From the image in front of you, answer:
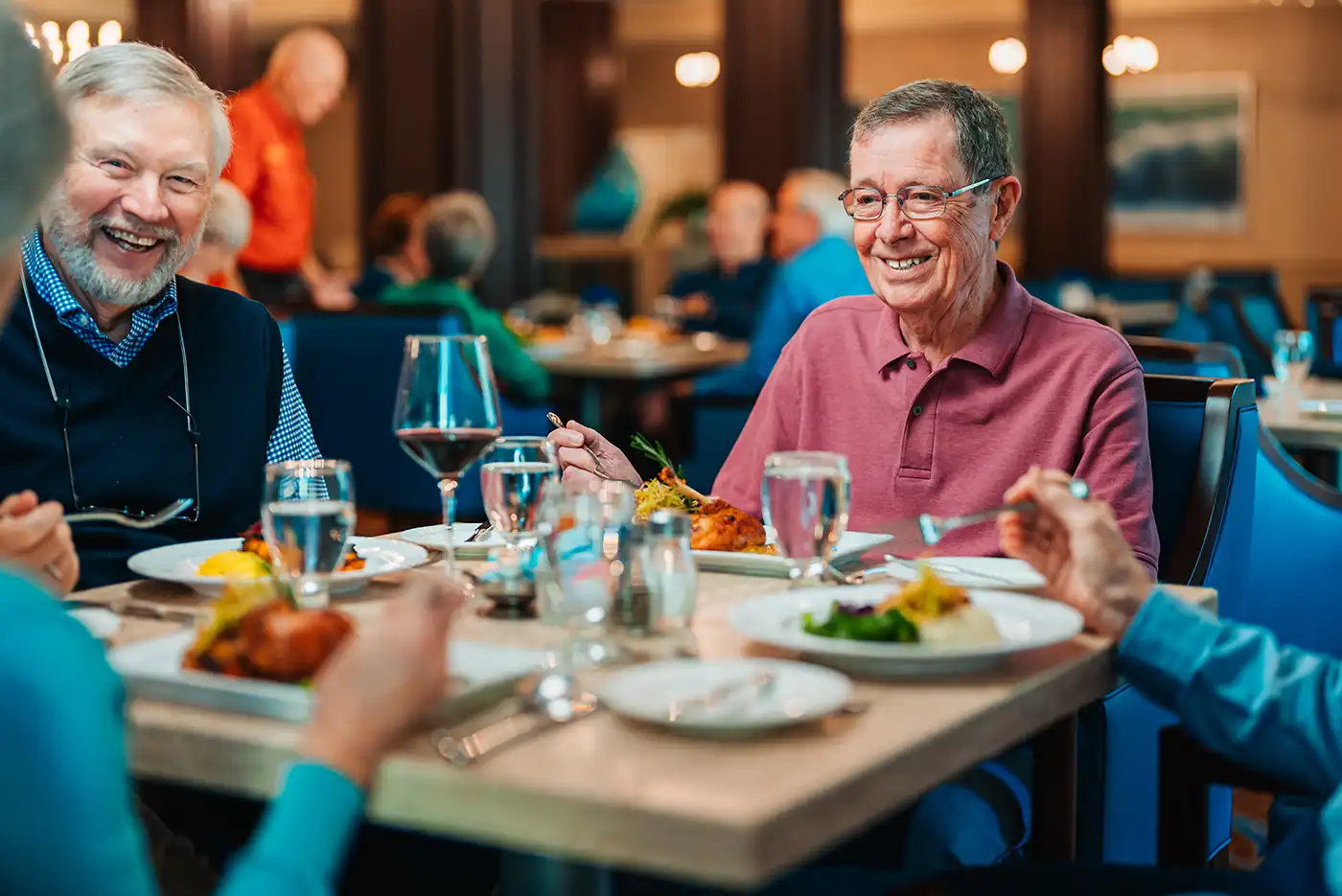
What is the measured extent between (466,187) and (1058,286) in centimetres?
356

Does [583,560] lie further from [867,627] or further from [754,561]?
[754,561]

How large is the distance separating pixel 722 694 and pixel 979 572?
572 millimetres

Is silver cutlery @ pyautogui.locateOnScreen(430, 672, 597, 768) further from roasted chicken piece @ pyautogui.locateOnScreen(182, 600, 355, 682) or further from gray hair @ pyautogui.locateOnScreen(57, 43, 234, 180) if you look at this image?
gray hair @ pyautogui.locateOnScreen(57, 43, 234, 180)

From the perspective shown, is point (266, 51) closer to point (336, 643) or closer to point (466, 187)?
point (466, 187)

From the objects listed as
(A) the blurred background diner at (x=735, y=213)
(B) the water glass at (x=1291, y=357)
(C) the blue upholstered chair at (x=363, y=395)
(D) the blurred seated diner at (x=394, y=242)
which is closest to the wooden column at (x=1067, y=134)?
(A) the blurred background diner at (x=735, y=213)

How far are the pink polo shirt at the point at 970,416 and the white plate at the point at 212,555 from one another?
2.19 ft

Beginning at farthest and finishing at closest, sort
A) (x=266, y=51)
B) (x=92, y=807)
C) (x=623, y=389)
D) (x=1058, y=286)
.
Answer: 1. (x=266, y=51)
2. (x=1058, y=286)
3. (x=623, y=389)
4. (x=92, y=807)

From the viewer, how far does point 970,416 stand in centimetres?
210

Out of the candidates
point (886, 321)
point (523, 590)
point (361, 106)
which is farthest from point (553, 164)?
point (523, 590)

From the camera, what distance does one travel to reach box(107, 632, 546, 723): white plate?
1.13m

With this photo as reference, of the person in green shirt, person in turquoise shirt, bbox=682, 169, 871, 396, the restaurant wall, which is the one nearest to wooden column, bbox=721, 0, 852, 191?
the person in green shirt

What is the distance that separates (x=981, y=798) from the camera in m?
1.72

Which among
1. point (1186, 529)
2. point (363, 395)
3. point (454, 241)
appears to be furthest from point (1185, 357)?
point (454, 241)

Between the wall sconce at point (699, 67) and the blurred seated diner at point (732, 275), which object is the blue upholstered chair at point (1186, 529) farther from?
the wall sconce at point (699, 67)
